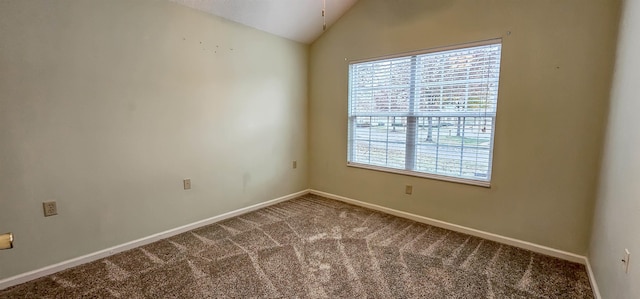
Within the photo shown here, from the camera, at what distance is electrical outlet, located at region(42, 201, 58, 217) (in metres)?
2.12

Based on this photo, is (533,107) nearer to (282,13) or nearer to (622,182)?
(622,182)

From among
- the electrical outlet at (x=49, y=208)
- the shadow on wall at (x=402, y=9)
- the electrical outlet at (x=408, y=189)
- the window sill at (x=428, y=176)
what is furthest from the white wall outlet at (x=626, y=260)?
the electrical outlet at (x=49, y=208)

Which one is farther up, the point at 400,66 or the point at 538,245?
the point at 400,66

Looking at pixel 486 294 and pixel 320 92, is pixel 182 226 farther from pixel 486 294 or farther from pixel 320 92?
pixel 486 294

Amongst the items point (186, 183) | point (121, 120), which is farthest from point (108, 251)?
point (121, 120)

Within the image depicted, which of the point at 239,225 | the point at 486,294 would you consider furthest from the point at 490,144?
the point at 239,225

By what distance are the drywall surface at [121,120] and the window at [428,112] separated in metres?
1.27

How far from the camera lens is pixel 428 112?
311cm

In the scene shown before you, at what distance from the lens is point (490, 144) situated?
273cm

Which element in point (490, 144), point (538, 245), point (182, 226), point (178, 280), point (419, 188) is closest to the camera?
point (178, 280)

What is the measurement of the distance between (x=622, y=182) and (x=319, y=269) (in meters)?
2.01

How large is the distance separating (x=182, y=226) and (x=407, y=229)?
239 centimetres

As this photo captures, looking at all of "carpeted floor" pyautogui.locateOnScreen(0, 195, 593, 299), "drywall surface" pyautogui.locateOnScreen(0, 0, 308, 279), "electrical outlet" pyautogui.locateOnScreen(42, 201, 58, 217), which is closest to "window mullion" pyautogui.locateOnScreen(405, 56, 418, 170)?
→ "carpeted floor" pyautogui.locateOnScreen(0, 195, 593, 299)

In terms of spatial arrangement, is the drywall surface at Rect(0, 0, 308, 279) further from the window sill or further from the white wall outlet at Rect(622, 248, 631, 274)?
the white wall outlet at Rect(622, 248, 631, 274)
